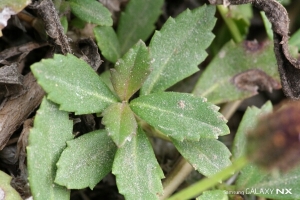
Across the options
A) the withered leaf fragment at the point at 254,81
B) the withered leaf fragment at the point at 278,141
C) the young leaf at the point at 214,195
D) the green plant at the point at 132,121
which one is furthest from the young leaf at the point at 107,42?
the withered leaf fragment at the point at 278,141

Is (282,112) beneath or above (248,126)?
above

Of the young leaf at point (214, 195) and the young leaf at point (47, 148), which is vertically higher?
the young leaf at point (47, 148)

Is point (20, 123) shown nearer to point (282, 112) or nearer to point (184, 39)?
point (184, 39)

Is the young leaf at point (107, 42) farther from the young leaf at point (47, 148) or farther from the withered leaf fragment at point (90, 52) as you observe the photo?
the young leaf at point (47, 148)

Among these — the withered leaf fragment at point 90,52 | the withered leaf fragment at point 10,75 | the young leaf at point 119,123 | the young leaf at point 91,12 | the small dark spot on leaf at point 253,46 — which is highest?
the young leaf at point 91,12

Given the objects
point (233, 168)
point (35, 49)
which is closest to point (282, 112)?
point (233, 168)
